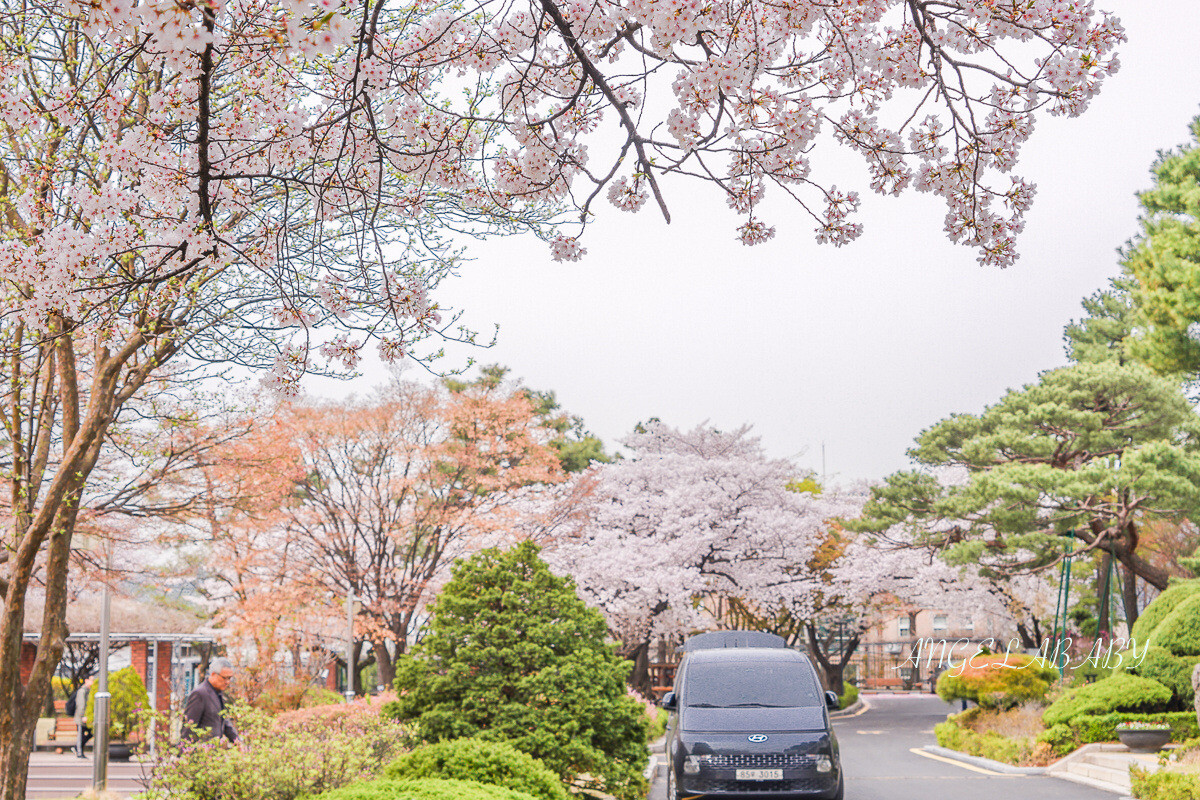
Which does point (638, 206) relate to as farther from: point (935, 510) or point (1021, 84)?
point (935, 510)

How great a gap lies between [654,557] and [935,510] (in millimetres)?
7668

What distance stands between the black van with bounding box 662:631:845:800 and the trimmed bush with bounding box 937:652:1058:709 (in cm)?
938

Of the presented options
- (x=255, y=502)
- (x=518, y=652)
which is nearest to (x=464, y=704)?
(x=518, y=652)

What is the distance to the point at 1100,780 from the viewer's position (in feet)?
41.2

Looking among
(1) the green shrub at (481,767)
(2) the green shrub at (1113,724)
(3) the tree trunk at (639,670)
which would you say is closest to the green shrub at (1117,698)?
(2) the green shrub at (1113,724)

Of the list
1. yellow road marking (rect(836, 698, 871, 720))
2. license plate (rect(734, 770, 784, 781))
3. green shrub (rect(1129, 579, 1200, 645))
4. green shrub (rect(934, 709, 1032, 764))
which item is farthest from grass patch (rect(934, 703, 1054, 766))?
yellow road marking (rect(836, 698, 871, 720))

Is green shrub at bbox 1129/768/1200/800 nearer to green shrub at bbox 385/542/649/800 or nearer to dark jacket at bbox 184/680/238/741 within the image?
green shrub at bbox 385/542/649/800

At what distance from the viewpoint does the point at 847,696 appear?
1389 inches

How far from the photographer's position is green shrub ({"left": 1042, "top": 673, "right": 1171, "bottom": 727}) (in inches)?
557

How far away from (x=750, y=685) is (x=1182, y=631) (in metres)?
8.12

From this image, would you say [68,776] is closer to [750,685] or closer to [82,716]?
[82,716]

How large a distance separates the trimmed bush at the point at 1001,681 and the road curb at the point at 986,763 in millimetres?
1478

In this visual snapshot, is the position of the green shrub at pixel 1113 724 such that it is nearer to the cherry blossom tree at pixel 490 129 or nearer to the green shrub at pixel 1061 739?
the green shrub at pixel 1061 739

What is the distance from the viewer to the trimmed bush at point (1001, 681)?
18250 mm
